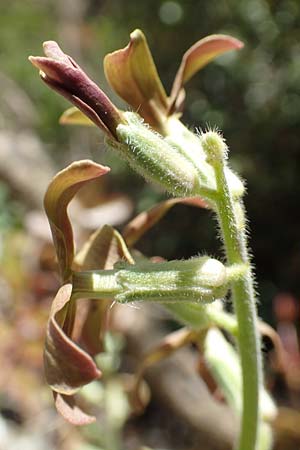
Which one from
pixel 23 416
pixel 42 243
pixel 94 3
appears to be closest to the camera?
pixel 23 416

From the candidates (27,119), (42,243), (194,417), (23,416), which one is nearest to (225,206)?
(194,417)

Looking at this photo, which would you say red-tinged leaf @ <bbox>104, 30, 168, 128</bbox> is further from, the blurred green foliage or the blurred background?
the blurred green foliage

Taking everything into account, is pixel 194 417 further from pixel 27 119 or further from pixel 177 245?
pixel 27 119

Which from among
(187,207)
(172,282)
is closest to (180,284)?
(172,282)

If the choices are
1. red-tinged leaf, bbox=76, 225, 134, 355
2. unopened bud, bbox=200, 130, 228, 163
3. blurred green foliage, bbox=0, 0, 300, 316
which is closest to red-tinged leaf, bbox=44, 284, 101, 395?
red-tinged leaf, bbox=76, 225, 134, 355

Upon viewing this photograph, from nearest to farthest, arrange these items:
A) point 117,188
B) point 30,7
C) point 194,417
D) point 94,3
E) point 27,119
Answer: point 194,417
point 117,188
point 27,119
point 94,3
point 30,7

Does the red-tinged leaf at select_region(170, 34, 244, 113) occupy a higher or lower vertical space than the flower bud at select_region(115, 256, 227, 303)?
higher

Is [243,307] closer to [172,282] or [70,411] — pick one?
[172,282]
